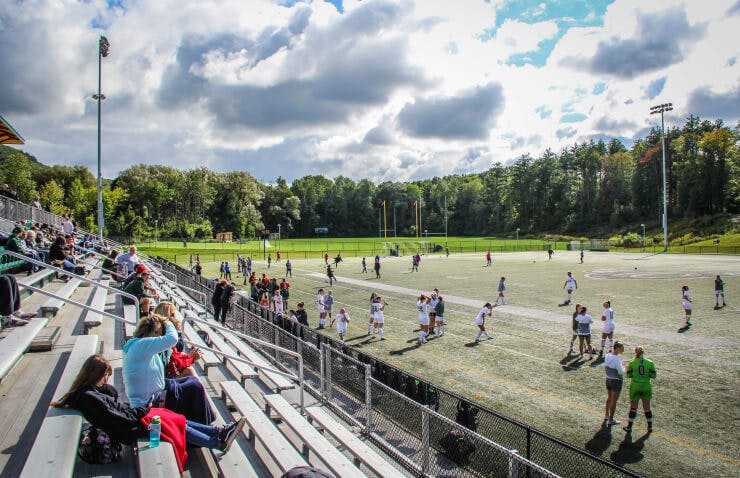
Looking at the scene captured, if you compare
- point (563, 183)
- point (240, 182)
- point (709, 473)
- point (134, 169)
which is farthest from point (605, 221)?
point (709, 473)

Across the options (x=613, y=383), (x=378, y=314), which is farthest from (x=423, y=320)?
(x=613, y=383)

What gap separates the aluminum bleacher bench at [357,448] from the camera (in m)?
5.15

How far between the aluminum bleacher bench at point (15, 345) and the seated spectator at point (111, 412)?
150 centimetres

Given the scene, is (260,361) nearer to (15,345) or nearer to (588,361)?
(15,345)

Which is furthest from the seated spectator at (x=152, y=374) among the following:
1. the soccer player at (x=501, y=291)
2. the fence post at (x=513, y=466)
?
the soccer player at (x=501, y=291)

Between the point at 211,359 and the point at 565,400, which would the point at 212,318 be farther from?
the point at 565,400

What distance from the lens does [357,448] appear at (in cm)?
559

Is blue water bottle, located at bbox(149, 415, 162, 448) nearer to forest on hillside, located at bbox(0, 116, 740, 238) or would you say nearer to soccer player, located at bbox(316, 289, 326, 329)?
soccer player, located at bbox(316, 289, 326, 329)

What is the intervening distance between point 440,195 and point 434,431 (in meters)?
143

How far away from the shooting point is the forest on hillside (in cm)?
9012

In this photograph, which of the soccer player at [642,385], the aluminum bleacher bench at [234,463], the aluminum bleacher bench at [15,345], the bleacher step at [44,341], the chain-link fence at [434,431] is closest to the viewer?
the aluminum bleacher bench at [234,463]

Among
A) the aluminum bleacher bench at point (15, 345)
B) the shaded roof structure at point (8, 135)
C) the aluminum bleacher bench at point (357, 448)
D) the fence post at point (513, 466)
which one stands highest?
the shaded roof structure at point (8, 135)

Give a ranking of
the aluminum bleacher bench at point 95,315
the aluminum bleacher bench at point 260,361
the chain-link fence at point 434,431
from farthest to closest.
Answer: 1. the aluminum bleacher bench at point 95,315
2. the aluminum bleacher bench at point 260,361
3. the chain-link fence at point 434,431

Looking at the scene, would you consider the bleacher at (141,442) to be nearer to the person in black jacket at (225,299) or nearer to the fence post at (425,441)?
the fence post at (425,441)
